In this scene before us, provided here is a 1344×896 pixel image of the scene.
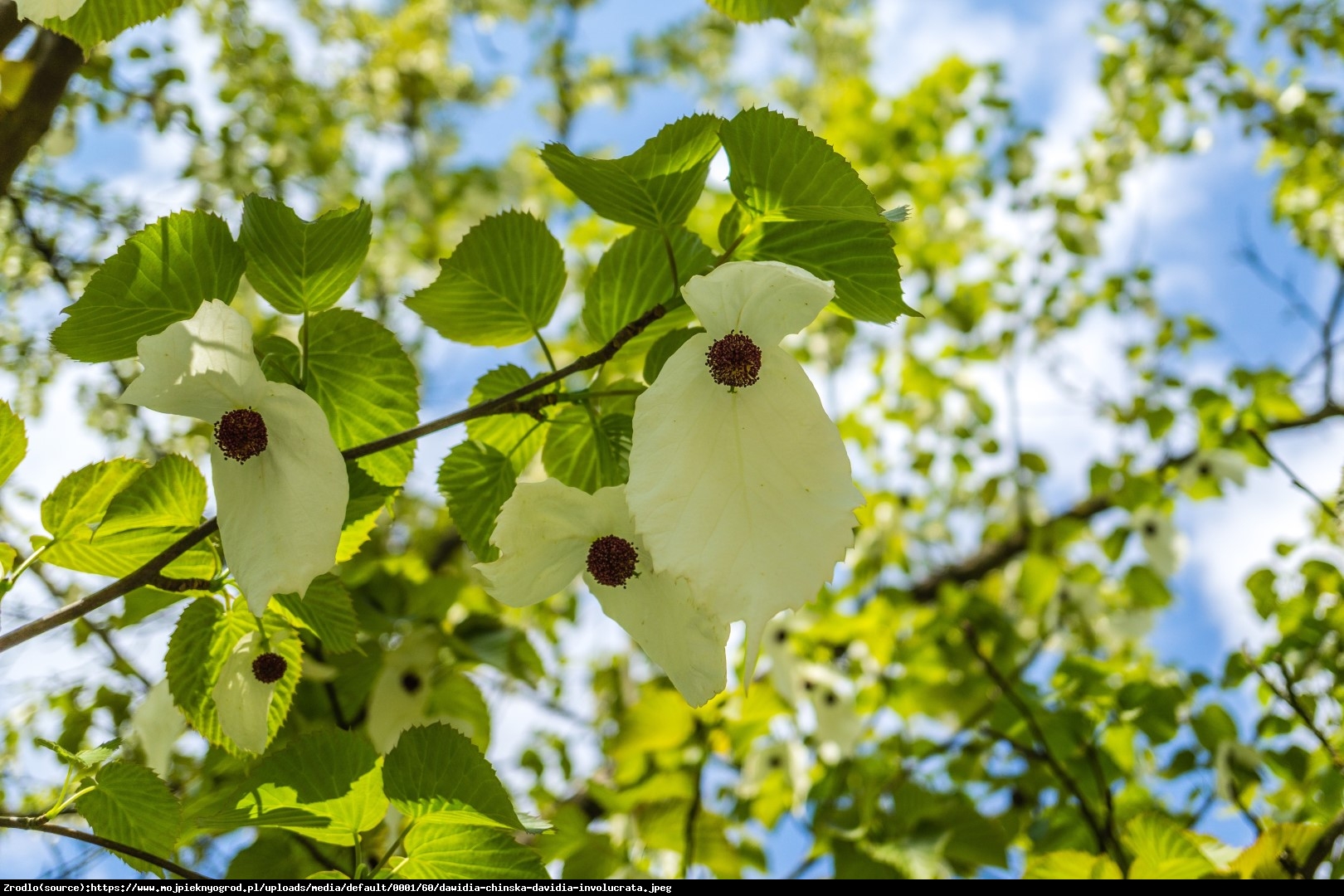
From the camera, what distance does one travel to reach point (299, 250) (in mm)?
578

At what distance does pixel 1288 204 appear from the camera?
8.75 ft

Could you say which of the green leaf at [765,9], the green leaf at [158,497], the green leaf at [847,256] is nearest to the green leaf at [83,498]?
the green leaf at [158,497]

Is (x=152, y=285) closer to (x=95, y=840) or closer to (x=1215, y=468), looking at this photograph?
(x=95, y=840)

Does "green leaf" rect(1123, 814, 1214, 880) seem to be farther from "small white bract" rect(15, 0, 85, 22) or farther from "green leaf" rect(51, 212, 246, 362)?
"small white bract" rect(15, 0, 85, 22)

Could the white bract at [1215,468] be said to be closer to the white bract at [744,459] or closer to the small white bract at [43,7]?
the white bract at [744,459]

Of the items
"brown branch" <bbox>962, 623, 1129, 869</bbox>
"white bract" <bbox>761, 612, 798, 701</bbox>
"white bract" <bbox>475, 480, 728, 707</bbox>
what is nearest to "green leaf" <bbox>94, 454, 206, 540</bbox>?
"white bract" <bbox>475, 480, 728, 707</bbox>

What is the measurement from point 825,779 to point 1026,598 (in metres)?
0.67

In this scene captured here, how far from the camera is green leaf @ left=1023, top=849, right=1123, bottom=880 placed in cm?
93

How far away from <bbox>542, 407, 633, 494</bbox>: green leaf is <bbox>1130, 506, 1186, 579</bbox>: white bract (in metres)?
1.95

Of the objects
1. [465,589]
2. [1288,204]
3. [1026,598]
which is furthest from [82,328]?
[1288,204]

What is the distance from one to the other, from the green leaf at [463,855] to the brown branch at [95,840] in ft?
0.46

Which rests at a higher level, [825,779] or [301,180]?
[301,180]

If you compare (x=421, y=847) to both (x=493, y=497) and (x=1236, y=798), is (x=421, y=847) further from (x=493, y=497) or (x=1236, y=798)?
(x=1236, y=798)

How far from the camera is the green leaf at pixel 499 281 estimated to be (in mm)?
655
